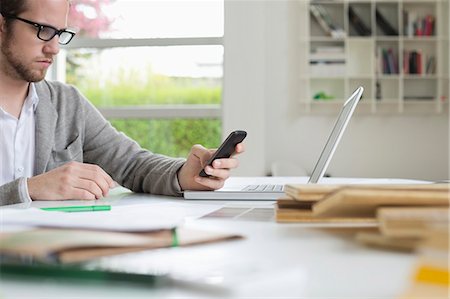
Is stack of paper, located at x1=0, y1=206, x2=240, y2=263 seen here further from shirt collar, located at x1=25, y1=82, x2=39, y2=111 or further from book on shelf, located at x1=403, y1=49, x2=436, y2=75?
book on shelf, located at x1=403, y1=49, x2=436, y2=75

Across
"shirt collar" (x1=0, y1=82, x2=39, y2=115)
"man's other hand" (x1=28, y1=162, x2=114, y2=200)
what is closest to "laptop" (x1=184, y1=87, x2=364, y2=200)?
"man's other hand" (x1=28, y1=162, x2=114, y2=200)

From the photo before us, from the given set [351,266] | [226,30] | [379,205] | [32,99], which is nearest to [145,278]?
[351,266]

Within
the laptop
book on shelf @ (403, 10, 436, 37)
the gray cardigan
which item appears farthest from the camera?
book on shelf @ (403, 10, 436, 37)

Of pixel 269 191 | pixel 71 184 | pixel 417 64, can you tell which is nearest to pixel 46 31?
pixel 71 184

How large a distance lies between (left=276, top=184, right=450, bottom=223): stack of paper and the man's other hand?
2.15 ft

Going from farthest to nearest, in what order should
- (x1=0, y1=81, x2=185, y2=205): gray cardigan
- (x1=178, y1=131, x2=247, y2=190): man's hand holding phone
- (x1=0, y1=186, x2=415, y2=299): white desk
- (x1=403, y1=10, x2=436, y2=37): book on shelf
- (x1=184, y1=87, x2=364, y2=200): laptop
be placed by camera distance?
(x1=403, y1=10, x2=436, y2=37): book on shelf, (x1=0, y1=81, x2=185, y2=205): gray cardigan, (x1=178, y1=131, x2=247, y2=190): man's hand holding phone, (x1=184, y1=87, x2=364, y2=200): laptop, (x1=0, y1=186, x2=415, y2=299): white desk

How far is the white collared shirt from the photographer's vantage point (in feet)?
6.27

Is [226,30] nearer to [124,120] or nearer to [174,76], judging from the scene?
[174,76]

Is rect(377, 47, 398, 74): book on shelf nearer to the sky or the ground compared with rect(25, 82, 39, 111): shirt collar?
nearer to the sky

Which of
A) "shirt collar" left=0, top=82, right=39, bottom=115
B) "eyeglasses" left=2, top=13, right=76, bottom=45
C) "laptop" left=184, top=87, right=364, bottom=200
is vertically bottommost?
"laptop" left=184, top=87, right=364, bottom=200

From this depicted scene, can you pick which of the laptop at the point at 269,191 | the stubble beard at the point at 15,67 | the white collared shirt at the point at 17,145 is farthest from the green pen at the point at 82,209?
the stubble beard at the point at 15,67

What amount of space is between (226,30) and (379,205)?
4468mm

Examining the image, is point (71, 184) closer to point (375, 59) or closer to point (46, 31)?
point (46, 31)

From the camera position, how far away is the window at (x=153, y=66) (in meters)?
5.40
